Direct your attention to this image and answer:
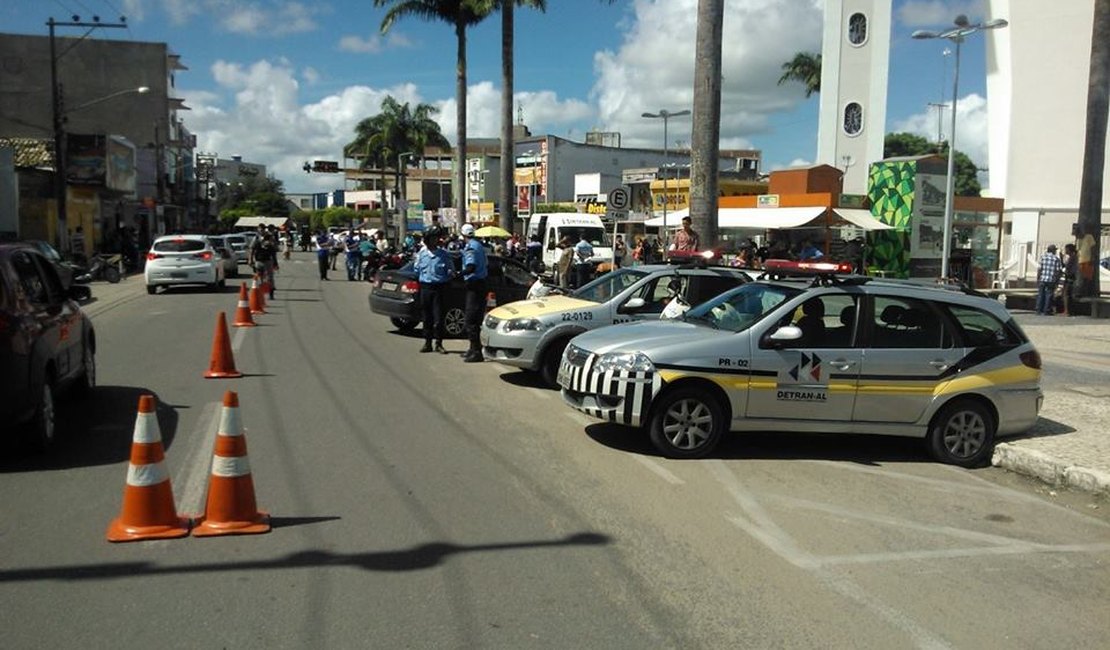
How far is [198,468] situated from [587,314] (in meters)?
5.20

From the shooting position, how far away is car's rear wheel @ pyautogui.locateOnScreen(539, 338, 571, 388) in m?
11.0

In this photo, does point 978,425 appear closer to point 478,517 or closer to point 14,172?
point 478,517

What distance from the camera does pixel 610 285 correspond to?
11.7 metres

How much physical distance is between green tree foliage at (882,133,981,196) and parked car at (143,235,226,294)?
78.8 m

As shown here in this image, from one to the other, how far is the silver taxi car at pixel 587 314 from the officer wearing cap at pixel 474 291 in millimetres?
1747

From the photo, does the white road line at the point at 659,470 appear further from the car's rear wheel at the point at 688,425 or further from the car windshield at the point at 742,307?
the car windshield at the point at 742,307

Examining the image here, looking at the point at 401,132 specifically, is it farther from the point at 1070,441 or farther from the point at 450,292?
the point at 1070,441

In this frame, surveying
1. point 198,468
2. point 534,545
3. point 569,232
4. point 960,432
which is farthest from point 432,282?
point 569,232

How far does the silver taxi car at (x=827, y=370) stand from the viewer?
7660 mm

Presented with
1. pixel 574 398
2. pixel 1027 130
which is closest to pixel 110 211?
pixel 1027 130

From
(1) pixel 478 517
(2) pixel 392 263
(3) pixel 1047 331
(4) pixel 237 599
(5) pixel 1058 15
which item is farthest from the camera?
(5) pixel 1058 15

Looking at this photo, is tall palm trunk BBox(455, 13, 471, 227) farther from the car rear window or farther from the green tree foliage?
the green tree foliage

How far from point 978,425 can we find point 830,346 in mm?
1542

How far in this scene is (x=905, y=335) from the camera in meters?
8.02
